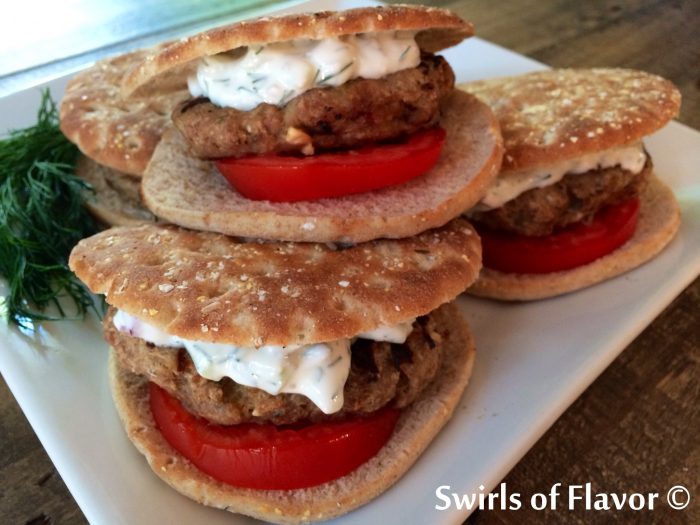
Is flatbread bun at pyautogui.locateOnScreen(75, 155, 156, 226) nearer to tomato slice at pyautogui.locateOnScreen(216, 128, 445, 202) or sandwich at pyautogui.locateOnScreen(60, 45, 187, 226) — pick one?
sandwich at pyautogui.locateOnScreen(60, 45, 187, 226)

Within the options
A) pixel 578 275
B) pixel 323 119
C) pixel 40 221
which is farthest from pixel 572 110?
pixel 40 221

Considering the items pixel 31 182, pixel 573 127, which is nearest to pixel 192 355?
pixel 31 182

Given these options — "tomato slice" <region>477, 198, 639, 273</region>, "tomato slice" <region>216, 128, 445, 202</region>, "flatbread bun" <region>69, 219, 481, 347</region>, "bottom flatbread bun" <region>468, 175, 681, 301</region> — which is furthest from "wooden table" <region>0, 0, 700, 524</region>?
"tomato slice" <region>216, 128, 445, 202</region>

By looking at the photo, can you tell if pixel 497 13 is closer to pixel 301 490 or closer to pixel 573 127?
pixel 573 127

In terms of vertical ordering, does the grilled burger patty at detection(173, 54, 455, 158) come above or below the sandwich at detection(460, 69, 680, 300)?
above

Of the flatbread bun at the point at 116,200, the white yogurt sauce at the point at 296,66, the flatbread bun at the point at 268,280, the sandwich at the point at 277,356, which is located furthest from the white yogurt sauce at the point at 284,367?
the flatbread bun at the point at 116,200

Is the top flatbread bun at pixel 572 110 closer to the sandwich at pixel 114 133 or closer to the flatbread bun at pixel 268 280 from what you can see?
the flatbread bun at pixel 268 280

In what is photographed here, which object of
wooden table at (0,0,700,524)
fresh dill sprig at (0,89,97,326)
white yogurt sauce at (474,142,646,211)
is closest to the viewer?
wooden table at (0,0,700,524)

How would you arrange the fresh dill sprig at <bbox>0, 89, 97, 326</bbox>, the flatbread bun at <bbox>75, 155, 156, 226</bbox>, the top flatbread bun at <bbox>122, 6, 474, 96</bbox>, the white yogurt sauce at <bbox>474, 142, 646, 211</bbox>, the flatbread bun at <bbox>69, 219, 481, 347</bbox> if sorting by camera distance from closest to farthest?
the flatbread bun at <bbox>69, 219, 481, 347</bbox> < the top flatbread bun at <bbox>122, 6, 474, 96</bbox> < the fresh dill sprig at <bbox>0, 89, 97, 326</bbox> < the white yogurt sauce at <bbox>474, 142, 646, 211</bbox> < the flatbread bun at <bbox>75, 155, 156, 226</bbox>

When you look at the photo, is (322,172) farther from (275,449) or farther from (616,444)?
(616,444)
